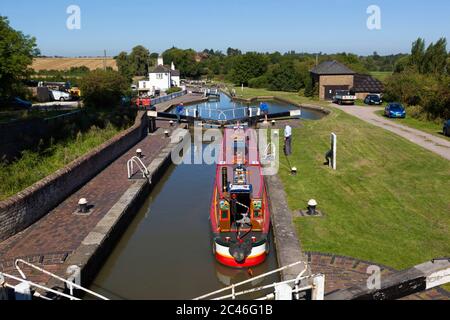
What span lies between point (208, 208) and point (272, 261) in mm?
4896

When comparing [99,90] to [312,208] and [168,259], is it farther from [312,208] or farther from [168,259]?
[312,208]

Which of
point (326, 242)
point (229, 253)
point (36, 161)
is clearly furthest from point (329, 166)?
point (36, 161)

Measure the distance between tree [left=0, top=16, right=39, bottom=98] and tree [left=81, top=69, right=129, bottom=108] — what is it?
572 centimetres

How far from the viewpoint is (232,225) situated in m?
11.3

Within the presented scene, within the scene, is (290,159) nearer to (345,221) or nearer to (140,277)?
(345,221)

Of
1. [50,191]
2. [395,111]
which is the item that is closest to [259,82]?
[395,111]

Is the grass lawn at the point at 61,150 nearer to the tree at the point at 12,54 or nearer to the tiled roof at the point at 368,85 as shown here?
the tree at the point at 12,54

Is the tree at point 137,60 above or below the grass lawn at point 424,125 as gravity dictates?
above

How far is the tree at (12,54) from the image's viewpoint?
76.0 feet

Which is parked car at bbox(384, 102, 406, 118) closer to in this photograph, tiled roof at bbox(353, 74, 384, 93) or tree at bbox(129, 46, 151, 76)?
tiled roof at bbox(353, 74, 384, 93)

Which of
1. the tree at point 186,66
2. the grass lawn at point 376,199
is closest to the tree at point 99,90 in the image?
the grass lawn at point 376,199

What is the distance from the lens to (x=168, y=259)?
37.1 ft

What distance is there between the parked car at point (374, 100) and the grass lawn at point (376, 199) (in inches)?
745

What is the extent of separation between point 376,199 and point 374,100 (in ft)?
96.4
